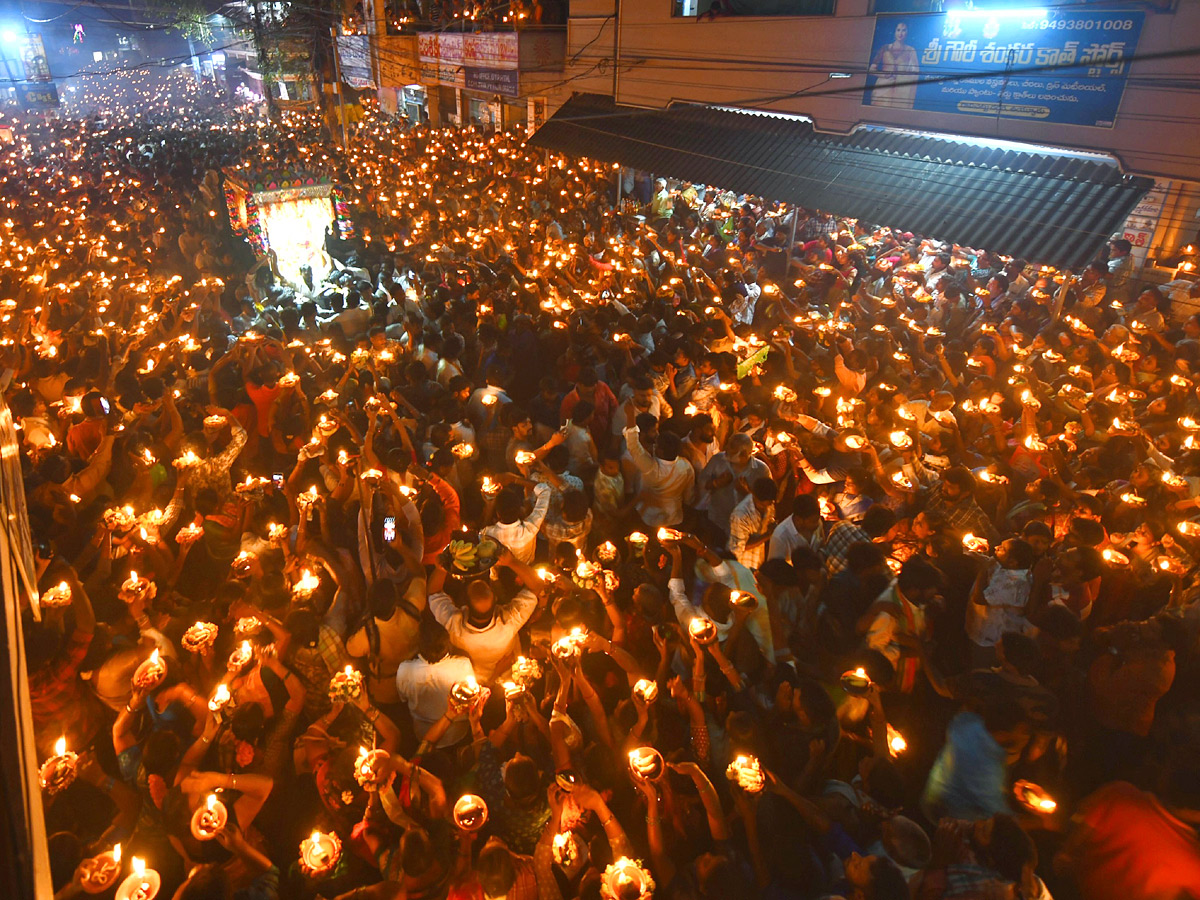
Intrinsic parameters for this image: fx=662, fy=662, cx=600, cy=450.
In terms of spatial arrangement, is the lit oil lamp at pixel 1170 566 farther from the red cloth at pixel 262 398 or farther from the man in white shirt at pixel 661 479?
the red cloth at pixel 262 398

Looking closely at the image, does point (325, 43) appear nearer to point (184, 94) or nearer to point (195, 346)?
point (195, 346)

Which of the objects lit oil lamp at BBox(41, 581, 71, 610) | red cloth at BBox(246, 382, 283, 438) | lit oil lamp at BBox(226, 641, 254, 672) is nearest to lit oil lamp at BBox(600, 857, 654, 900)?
lit oil lamp at BBox(226, 641, 254, 672)

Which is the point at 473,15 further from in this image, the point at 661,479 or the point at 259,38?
the point at 661,479

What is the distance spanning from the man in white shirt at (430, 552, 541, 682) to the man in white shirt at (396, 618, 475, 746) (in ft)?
0.37

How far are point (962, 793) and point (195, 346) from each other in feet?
26.6

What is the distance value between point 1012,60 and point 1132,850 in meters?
9.66

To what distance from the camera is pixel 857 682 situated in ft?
10.7

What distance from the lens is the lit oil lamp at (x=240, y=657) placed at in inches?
128

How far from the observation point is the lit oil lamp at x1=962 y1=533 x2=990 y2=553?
14.2ft

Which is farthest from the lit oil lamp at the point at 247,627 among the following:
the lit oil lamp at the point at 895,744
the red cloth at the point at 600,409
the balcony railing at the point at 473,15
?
the balcony railing at the point at 473,15

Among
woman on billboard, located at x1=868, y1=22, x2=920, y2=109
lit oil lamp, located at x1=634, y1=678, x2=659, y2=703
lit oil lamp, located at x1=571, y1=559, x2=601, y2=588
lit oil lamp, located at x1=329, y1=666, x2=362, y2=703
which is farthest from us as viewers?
woman on billboard, located at x1=868, y1=22, x2=920, y2=109

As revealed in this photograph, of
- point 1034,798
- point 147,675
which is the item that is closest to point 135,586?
point 147,675

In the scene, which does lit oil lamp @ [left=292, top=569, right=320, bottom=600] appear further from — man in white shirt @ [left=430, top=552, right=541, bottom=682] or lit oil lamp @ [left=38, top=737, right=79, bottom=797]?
lit oil lamp @ [left=38, top=737, right=79, bottom=797]

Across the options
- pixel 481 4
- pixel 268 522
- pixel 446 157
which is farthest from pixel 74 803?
pixel 481 4
